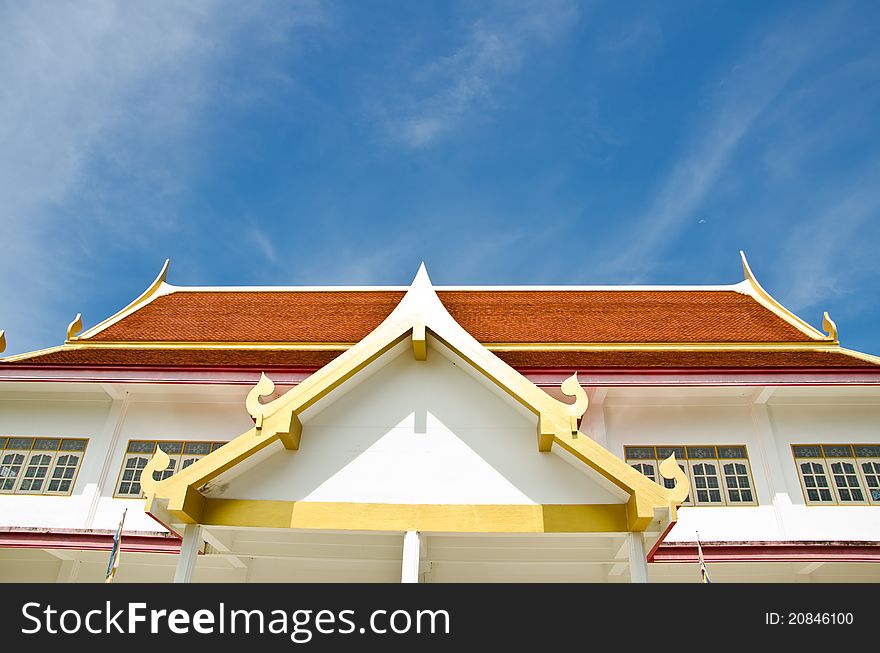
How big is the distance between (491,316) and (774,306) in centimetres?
671

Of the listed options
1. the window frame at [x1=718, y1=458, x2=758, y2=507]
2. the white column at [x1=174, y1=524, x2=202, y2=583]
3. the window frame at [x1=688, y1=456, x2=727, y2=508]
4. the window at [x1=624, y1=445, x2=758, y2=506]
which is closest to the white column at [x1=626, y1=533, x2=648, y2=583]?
the white column at [x1=174, y1=524, x2=202, y2=583]

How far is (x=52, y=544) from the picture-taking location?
1004cm

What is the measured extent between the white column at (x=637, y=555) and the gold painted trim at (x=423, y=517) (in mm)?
134

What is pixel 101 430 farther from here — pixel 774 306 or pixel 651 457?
pixel 774 306

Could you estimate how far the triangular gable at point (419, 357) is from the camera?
5727mm

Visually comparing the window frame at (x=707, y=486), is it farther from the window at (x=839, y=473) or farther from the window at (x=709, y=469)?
the window at (x=839, y=473)

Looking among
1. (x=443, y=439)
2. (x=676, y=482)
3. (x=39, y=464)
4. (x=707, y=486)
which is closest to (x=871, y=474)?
(x=707, y=486)

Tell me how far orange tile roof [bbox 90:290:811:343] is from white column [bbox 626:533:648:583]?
7.79 meters

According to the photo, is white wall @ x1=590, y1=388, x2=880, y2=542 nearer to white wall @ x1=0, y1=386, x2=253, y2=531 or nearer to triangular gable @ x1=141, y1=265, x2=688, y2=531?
triangular gable @ x1=141, y1=265, x2=688, y2=531

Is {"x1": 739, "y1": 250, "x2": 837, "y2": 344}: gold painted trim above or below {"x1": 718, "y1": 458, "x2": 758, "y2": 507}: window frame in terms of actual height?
above

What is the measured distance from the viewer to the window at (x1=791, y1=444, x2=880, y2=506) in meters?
10.8
